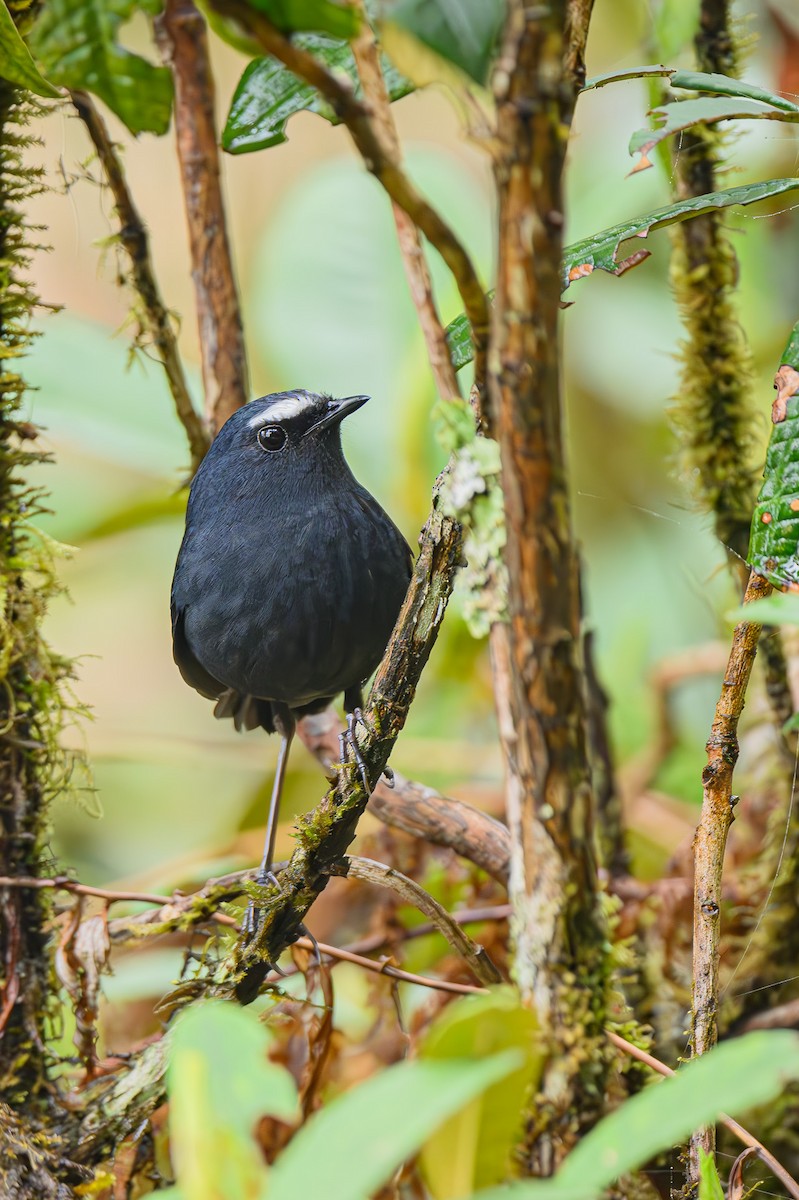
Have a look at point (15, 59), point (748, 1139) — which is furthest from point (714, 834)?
point (15, 59)

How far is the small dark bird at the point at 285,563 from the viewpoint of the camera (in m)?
2.26

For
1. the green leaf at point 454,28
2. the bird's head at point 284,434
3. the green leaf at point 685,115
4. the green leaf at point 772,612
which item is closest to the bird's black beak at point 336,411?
the bird's head at point 284,434

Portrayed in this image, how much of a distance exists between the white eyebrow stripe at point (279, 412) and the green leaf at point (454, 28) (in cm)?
161

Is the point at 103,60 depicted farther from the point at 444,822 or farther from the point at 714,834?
the point at 444,822

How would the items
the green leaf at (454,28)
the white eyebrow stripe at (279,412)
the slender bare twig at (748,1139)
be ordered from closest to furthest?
the green leaf at (454,28) < the slender bare twig at (748,1139) < the white eyebrow stripe at (279,412)

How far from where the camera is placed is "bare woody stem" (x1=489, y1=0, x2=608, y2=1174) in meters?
0.75

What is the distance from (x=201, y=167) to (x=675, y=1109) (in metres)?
2.31

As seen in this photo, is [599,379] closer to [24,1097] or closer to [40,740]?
[40,740]

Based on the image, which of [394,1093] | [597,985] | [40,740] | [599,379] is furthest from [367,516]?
[599,379]

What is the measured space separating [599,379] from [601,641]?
972 mm

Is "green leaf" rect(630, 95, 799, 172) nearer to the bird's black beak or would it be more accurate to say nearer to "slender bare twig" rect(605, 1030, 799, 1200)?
"slender bare twig" rect(605, 1030, 799, 1200)

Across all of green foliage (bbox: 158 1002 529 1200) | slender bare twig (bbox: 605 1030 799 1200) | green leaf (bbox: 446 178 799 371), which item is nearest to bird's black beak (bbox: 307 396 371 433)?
green leaf (bbox: 446 178 799 371)

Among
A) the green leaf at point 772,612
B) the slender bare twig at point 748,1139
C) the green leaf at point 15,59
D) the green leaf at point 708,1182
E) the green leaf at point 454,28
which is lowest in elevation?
the slender bare twig at point 748,1139

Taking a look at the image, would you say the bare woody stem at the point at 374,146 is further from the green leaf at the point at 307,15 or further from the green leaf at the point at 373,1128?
the green leaf at the point at 373,1128
